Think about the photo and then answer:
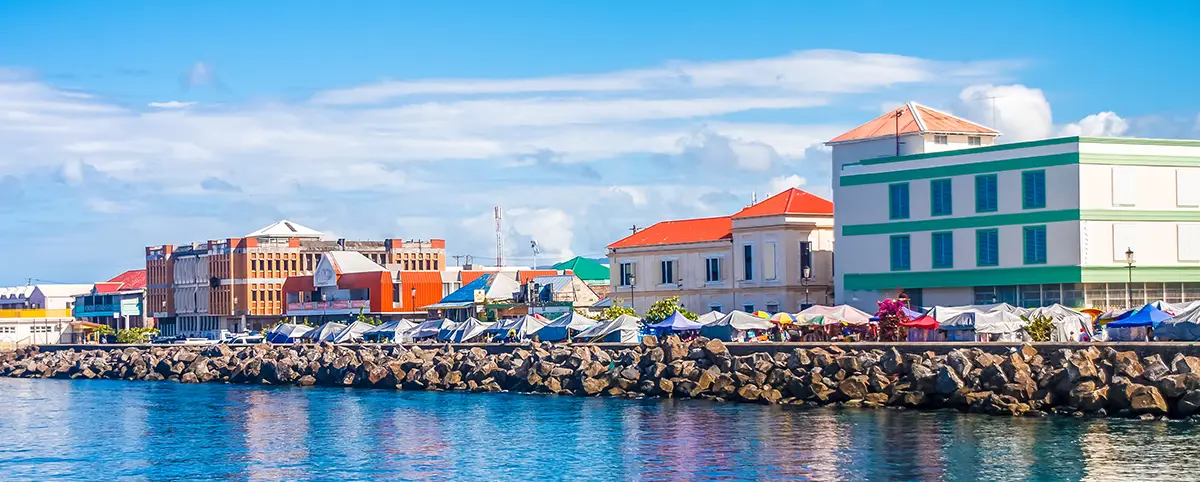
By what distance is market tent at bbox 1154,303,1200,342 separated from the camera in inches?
2149

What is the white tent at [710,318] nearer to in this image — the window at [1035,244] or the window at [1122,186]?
the window at [1035,244]

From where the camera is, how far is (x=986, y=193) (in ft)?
233

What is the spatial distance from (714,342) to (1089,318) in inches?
578

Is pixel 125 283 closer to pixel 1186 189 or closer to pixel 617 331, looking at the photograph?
pixel 617 331

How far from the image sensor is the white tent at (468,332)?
85562 mm

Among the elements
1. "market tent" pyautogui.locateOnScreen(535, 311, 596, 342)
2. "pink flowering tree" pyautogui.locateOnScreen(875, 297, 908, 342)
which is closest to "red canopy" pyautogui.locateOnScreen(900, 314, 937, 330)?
"pink flowering tree" pyautogui.locateOnScreen(875, 297, 908, 342)

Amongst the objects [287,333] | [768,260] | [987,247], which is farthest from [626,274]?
[987,247]

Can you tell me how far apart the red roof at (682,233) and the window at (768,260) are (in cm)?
358

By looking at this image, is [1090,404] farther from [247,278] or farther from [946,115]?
[247,278]

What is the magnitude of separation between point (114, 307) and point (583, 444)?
12166cm

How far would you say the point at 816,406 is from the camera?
55.8 m

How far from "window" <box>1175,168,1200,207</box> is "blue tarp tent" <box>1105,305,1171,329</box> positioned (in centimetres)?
1372

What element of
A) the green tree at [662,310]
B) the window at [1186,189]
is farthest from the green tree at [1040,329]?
the green tree at [662,310]

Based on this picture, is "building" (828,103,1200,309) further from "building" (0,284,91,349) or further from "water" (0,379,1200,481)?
"building" (0,284,91,349)
